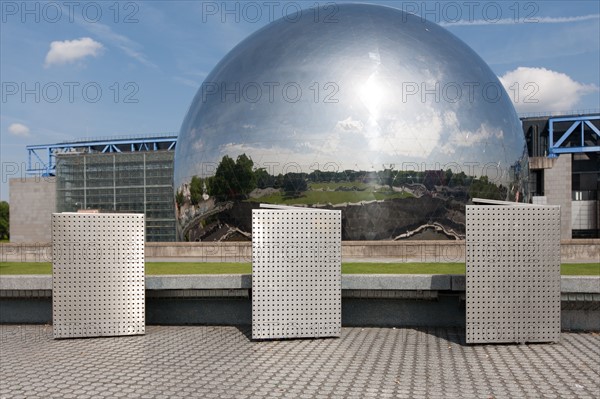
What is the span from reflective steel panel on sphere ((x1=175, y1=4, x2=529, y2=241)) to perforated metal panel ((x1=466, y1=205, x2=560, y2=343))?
8399mm

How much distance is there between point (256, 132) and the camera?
18.8m

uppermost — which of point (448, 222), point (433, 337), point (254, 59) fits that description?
point (254, 59)

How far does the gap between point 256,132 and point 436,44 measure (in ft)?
23.8

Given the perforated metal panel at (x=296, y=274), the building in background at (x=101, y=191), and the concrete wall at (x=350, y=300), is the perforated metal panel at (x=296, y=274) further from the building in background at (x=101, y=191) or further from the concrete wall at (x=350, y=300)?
the building in background at (x=101, y=191)

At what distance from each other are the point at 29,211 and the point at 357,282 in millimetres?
47324

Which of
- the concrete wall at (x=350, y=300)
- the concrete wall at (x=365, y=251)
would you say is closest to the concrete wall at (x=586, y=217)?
the concrete wall at (x=365, y=251)

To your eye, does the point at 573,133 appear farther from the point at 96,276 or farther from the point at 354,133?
the point at 96,276

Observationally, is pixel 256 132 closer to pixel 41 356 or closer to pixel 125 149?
pixel 41 356

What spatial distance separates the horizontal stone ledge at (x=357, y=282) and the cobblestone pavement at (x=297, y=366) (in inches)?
32.3

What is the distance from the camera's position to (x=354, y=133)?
18188 millimetres

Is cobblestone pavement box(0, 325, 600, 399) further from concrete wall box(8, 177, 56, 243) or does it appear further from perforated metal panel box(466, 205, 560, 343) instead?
concrete wall box(8, 177, 56, 243)

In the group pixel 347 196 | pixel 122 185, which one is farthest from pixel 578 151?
pixel 122 185

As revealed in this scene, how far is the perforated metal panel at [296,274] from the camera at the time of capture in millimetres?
9664

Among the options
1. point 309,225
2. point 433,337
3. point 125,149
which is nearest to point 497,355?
point 433,337
